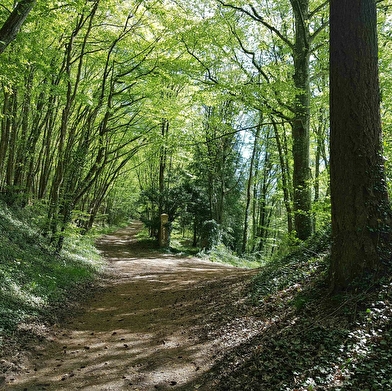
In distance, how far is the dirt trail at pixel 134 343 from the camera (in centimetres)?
425

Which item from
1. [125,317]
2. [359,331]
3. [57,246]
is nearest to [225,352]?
[359,331]

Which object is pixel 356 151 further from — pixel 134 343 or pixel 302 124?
pixel 302 124

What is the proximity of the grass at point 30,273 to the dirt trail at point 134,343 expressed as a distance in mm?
589

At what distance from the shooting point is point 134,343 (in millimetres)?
5555

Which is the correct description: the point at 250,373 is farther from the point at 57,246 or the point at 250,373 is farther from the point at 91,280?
the point at 57,246

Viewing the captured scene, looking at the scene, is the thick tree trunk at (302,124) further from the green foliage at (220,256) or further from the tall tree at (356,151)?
the green foliage at (220,256)

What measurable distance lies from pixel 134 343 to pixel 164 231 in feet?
47.2

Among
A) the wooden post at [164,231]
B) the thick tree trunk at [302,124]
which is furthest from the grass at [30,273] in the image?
the wooden post at [164,231]

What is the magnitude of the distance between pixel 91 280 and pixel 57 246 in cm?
190

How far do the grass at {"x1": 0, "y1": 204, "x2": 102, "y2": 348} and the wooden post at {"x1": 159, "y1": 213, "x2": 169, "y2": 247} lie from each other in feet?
22.8

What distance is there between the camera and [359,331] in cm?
388

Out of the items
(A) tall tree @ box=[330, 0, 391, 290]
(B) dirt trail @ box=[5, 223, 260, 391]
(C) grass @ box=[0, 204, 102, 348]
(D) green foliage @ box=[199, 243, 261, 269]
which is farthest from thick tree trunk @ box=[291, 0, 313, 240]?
(D) green foliage @ box=[199, 243, 261, 269]

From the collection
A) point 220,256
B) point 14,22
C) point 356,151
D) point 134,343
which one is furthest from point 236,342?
point 220,256

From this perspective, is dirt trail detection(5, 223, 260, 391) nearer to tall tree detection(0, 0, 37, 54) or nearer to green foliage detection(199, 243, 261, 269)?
tall tree detection(0, 0, 37, 54)
